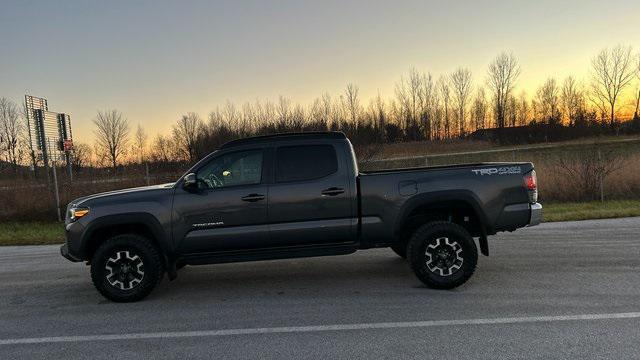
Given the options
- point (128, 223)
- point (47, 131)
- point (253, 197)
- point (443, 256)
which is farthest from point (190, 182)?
point (47, 131)

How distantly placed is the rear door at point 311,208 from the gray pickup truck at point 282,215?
12 millimetres

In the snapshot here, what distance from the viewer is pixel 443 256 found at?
A: 5.75 m

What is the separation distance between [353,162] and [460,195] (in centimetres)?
138

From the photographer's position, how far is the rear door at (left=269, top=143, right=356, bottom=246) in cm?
571

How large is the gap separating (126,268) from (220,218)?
132 cm

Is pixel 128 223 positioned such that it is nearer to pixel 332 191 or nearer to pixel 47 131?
pixel 332 191

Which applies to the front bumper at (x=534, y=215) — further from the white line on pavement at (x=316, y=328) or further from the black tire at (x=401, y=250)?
the black tire at (x=401, y=250)

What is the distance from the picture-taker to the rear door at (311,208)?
18.7ft

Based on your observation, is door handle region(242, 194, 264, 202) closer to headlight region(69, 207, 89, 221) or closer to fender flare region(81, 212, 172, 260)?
fender flare region(81, 212, 172, 260)

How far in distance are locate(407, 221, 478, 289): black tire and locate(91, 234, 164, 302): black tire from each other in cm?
316

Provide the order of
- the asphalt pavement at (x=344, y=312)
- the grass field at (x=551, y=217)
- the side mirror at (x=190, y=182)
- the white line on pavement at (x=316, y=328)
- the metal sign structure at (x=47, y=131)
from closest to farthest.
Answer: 1. the asphalt pavement at (x=344, y=312)
2. the white line on pavement at (x=316, y=328)
3. the side mirror at (x=190, y=182)
4. the grass field at (x=551, y=217)
5. the metal sign structure at (x=47, y=131)

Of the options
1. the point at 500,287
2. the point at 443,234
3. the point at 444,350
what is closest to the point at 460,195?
the point at 443,234

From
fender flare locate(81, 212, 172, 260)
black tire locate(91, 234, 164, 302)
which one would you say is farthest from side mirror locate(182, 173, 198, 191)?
black tire locate(91, 234, 164, 302)

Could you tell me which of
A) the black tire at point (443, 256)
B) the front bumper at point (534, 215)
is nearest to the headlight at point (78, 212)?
the black tire at point (443, 256)
